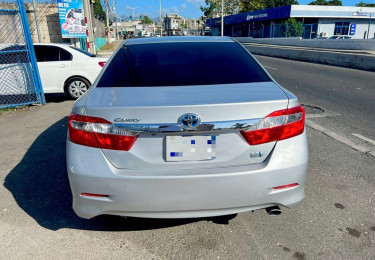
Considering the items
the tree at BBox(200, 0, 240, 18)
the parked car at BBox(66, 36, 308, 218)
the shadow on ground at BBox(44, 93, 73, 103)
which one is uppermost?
the tree at BBox(200, 0, 240, 18)

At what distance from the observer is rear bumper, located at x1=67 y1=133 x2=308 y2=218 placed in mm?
2080

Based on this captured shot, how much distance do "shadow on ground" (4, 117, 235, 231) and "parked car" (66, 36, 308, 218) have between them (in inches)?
21.5

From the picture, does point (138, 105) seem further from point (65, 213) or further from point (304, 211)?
point (304, 211)

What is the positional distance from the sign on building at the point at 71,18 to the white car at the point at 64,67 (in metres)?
10.0

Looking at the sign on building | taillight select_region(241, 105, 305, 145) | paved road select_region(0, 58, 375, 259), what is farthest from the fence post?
the sign on building

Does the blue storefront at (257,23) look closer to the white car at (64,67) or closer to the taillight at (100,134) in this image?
the white car at (64,67)

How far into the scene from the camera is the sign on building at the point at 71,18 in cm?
1652

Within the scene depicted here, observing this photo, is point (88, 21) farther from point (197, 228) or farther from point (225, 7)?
point (225, 7)

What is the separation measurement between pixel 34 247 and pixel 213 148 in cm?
167

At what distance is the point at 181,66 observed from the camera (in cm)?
290

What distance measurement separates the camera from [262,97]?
85.7 inches

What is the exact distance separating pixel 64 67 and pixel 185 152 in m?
6.86

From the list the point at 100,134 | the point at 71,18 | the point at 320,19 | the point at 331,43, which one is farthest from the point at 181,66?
the point at 320,19

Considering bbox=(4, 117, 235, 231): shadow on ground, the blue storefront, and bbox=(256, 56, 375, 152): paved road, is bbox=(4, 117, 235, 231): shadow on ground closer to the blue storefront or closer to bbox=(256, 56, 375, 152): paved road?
bbox=(256, 56, 375, 152): paved road
